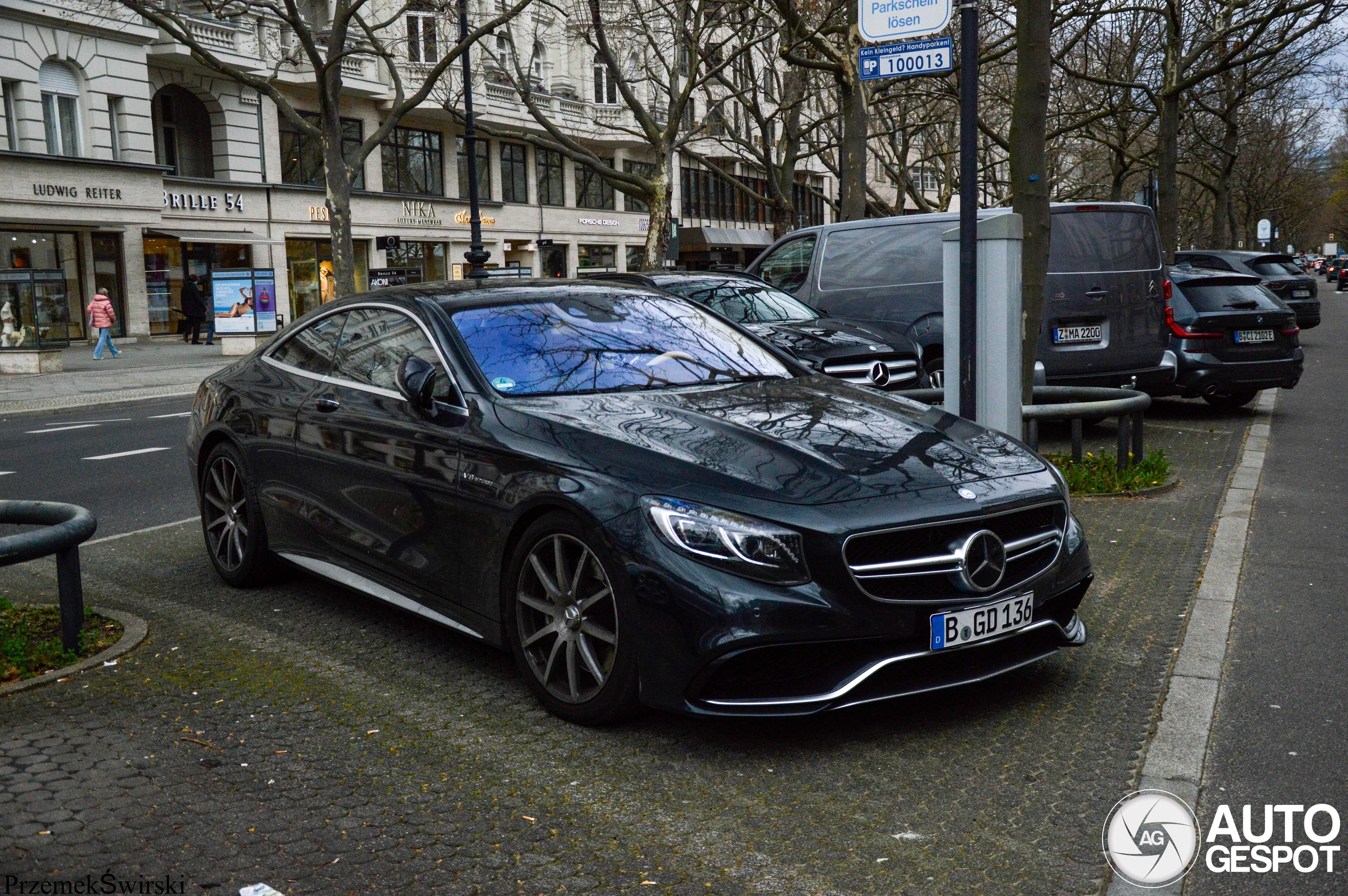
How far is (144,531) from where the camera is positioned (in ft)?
26.9

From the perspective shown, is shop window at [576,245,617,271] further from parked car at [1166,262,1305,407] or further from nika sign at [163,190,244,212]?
parked car at [1166,262,1305,407]

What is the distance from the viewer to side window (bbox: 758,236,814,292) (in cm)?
1288

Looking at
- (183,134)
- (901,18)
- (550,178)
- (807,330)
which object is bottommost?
(807,330)

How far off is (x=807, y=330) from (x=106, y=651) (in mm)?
6857

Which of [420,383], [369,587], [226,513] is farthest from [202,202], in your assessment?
[420,383]

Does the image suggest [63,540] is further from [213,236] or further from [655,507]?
[213,236]

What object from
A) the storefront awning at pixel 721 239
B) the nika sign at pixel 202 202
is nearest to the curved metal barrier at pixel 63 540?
the nika sign at pixel 202 202

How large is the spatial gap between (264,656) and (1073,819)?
323cm

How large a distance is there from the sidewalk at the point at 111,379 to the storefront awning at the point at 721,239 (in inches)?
1196

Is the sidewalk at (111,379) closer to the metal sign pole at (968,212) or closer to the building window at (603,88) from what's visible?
the metal sign pole at (968,212)

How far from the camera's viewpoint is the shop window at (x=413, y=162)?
44469 mm

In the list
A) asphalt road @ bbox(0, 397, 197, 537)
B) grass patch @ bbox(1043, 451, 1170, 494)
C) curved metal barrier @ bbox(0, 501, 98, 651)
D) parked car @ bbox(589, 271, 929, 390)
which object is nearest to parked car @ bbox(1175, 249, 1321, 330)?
parked car @ bbox(589, 271, 929, 390)

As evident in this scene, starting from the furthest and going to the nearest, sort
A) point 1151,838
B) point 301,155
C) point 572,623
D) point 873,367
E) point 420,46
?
point 420,46 < point 301,155 < point 873,367 < point 572,623 < point 1151,838

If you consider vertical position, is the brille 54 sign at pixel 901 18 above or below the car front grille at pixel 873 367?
Answer: above
